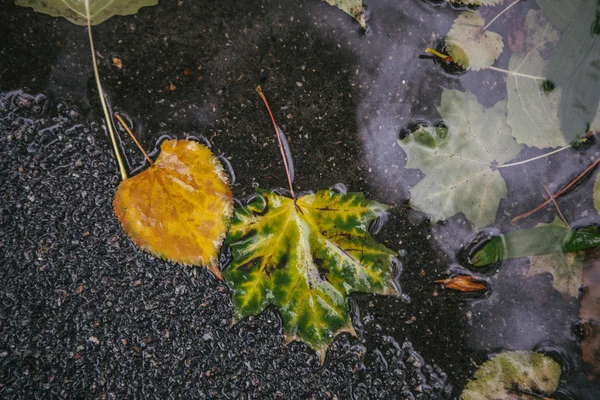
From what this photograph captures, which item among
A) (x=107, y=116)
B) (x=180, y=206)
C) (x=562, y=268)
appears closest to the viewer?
(x=180, y=206)

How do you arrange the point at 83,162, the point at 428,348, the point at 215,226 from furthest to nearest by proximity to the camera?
the point at 428,348, the point at 83,162, the point at 215,226

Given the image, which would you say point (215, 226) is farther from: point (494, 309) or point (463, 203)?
point (494, 309)

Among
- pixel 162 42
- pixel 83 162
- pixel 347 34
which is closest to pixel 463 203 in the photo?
pixel 347 34

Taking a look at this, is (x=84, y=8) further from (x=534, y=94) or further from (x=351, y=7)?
(x=534, y=94)

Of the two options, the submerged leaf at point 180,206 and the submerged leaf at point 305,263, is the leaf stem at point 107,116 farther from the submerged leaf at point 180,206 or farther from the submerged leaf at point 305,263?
the submerged leaf at point 305,263

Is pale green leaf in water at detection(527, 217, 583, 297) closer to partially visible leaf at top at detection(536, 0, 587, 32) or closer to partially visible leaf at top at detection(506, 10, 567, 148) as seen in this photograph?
partially visible leaf at top at detection(506, 10, 567, 148)

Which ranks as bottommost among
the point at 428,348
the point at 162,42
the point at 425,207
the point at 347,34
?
the point at 428,348

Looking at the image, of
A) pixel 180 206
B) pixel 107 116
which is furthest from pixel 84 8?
pixel 180 206

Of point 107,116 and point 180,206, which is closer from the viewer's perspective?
point 180,206
